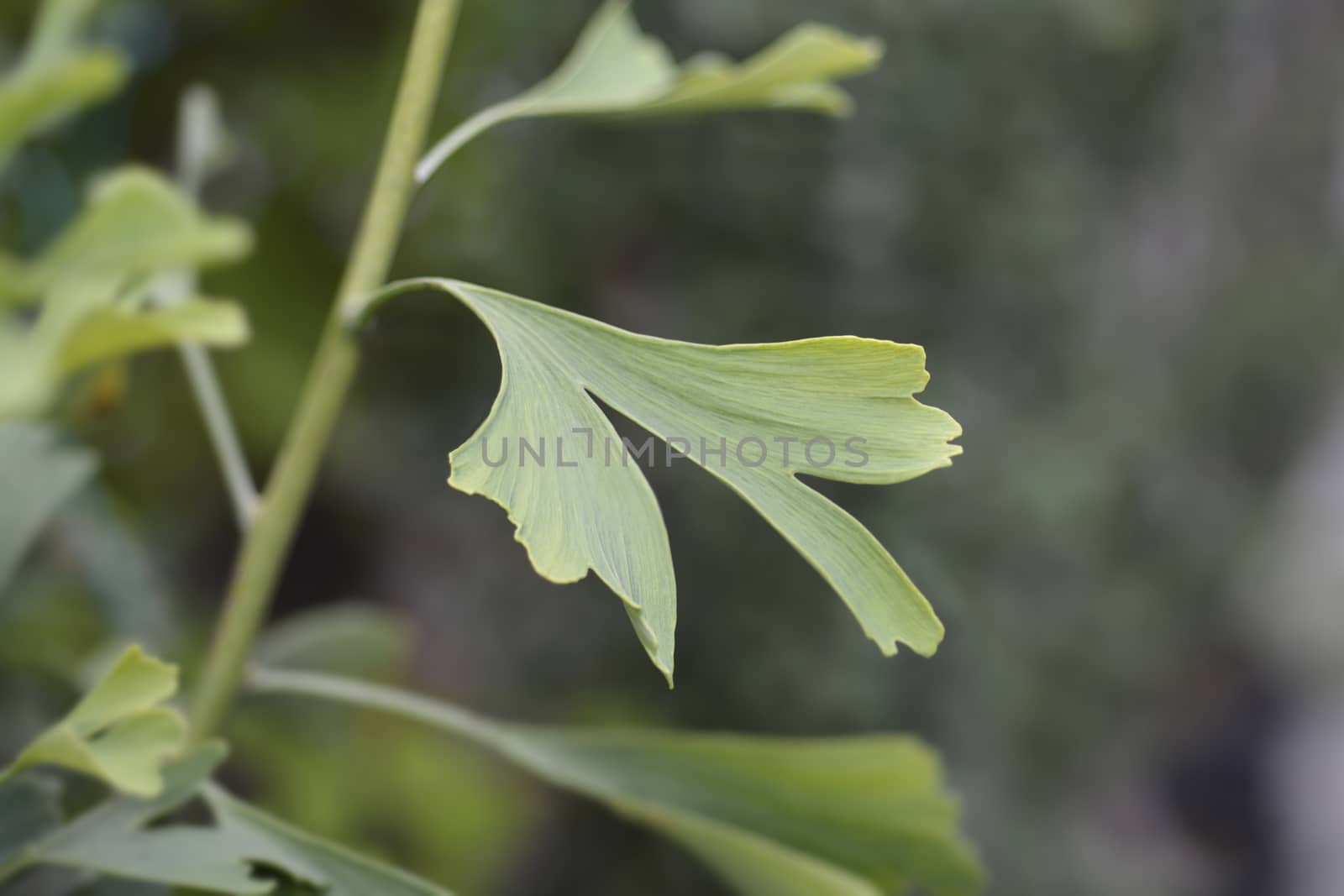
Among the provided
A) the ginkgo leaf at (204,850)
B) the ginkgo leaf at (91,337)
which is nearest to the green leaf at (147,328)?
the ginkgo leaf at (91,337)

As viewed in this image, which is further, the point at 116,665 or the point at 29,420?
the point at 29,420

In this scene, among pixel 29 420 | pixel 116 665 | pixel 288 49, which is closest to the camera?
pixel 116 665

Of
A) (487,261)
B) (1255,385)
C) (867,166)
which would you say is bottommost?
(487,261)

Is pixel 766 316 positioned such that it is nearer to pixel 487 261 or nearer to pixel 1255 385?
pixel 487 261

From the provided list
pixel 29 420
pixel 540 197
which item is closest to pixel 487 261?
pixel 540 197

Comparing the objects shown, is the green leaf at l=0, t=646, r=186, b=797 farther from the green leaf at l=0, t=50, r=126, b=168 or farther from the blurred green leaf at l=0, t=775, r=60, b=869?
the green leaf at l=0, t=50, r=126, b=168

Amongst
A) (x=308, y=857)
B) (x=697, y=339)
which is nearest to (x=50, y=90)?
(x=308, y=857)

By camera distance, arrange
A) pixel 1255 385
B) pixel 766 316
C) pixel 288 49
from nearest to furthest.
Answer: pixel 288 49
pixel 766 316
pixel 1255 385
